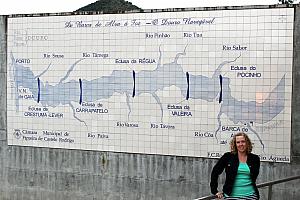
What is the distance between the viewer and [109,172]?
846 centimetres

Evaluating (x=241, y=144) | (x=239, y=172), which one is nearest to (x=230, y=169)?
(x=239, y=172)

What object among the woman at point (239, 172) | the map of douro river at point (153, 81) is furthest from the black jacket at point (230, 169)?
the map of douro river at point (153, 81)


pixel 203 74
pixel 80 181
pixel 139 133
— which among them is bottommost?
pixel 80 181

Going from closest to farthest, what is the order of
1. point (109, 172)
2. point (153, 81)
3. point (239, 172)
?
point (239, 172) → point (153, 81) → point (109, 172)

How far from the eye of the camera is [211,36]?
788 centimetres

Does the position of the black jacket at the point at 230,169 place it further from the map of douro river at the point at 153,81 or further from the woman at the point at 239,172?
the map of douro river at the point at 153,81

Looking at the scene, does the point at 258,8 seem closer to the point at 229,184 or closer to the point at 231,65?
the point at 231,65

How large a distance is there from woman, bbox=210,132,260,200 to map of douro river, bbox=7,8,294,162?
2.31 m

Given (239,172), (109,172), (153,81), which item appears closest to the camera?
(239,172)

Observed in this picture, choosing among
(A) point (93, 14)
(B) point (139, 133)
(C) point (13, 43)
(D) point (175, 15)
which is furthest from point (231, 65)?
(C) point (13, 43)

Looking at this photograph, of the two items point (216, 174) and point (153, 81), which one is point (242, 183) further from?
point (153, 81)

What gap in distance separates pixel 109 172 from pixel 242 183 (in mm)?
3373

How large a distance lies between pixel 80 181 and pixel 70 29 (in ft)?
7.03

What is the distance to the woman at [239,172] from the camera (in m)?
5.38
